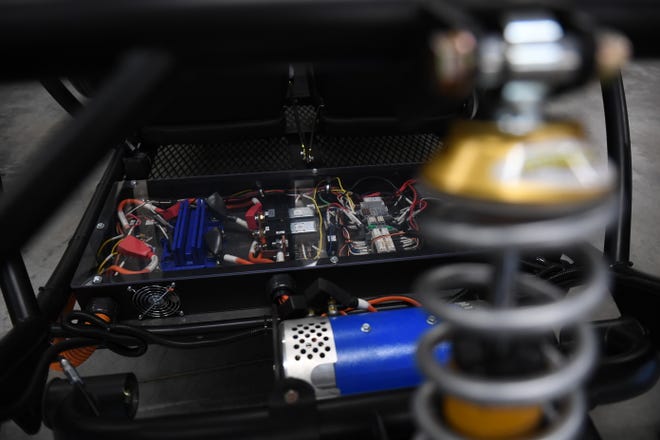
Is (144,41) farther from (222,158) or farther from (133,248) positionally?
(222,158)

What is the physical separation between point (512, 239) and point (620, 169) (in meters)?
0.88

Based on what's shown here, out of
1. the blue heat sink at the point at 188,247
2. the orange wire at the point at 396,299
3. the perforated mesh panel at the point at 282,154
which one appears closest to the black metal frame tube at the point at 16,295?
the blue heat sink at the point at 188,247

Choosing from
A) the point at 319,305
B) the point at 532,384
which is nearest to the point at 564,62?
the point at 532,384

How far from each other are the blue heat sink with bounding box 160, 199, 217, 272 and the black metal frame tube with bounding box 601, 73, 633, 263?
904mm

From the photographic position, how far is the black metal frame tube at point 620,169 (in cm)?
98

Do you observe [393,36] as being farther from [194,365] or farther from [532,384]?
[194,365]

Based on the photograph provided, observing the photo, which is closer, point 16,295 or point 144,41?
point 144,41

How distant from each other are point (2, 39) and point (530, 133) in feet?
1.02

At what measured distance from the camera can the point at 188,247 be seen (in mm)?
1261

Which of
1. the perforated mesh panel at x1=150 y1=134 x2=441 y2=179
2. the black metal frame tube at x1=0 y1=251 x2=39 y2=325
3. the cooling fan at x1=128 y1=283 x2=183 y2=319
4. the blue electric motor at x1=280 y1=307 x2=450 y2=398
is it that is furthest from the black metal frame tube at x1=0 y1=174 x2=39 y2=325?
the perforated mesh panel at x1=150 y1=134 x2=441 y2=179

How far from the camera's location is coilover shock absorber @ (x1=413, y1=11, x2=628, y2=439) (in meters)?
0.25

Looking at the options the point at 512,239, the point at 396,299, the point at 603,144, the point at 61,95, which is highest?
the point at 512,239

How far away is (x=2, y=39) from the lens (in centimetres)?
30

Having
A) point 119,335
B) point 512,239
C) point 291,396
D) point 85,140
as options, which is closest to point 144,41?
point 85,140
